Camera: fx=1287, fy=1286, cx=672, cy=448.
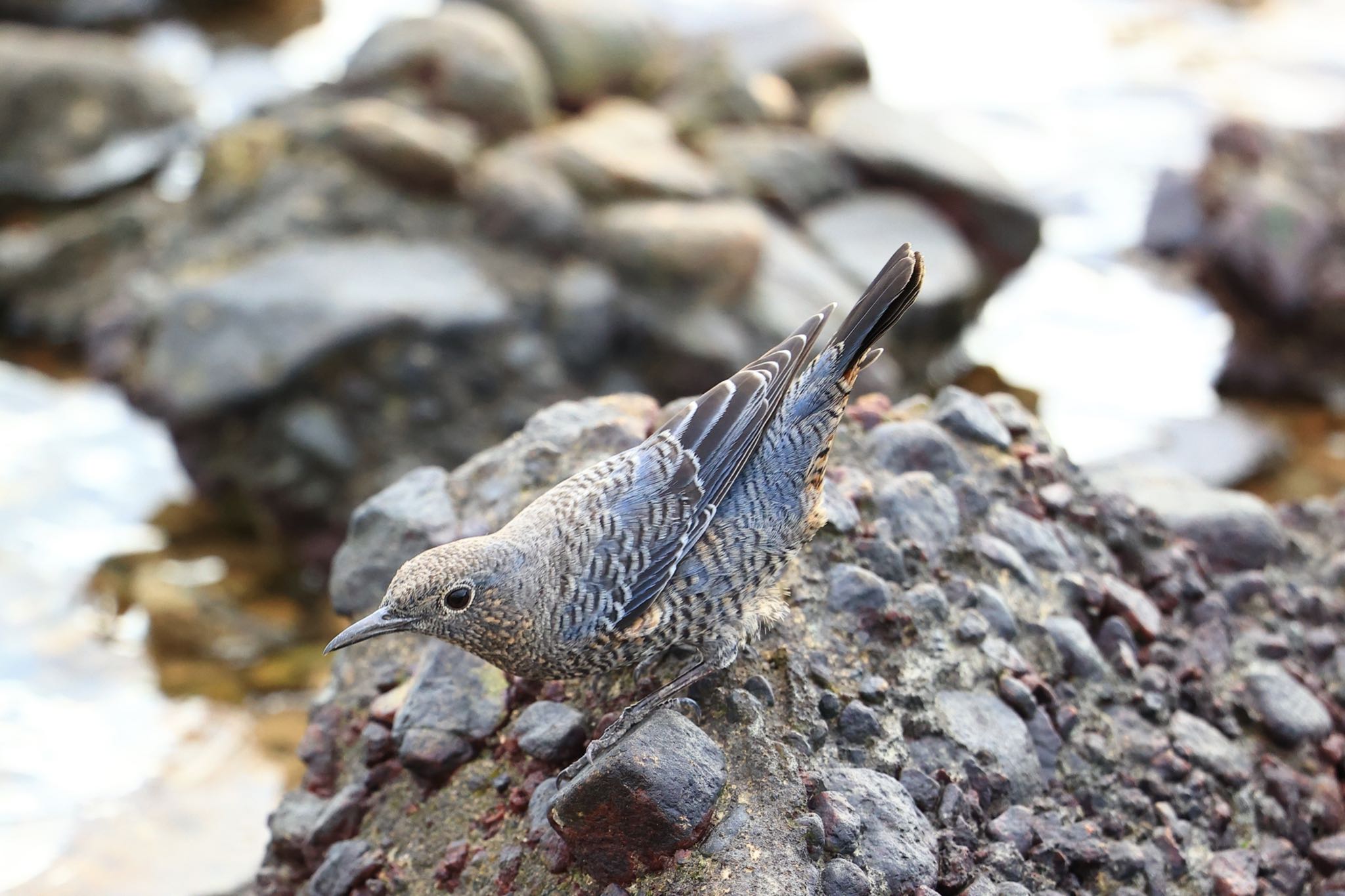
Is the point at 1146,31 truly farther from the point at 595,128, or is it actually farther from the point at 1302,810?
the point at 1302,810

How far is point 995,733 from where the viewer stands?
3283 mm

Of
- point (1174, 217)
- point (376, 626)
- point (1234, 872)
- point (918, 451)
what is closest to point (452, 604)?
point (376, 626)

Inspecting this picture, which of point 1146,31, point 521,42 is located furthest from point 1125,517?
point 1146,31

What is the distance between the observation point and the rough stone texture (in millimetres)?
8305

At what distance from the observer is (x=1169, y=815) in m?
3.37

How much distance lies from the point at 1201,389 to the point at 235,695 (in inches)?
242

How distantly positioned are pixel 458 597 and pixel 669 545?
51 centimetres

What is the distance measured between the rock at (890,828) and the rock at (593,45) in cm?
631

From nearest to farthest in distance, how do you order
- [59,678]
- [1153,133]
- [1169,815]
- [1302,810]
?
[1169,815] → [1302,810] → [59,678] → [1153,133]

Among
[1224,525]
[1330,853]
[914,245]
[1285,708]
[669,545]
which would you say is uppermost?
[669,545]

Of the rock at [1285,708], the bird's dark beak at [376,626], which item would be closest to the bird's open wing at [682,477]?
the bird's dark beak at [376,626]

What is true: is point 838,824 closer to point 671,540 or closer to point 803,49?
point 671,540

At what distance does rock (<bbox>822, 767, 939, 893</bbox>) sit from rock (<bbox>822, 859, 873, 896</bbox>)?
0.16ft

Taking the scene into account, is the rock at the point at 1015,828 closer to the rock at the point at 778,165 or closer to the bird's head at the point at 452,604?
the bird's head at the point at 452,604
